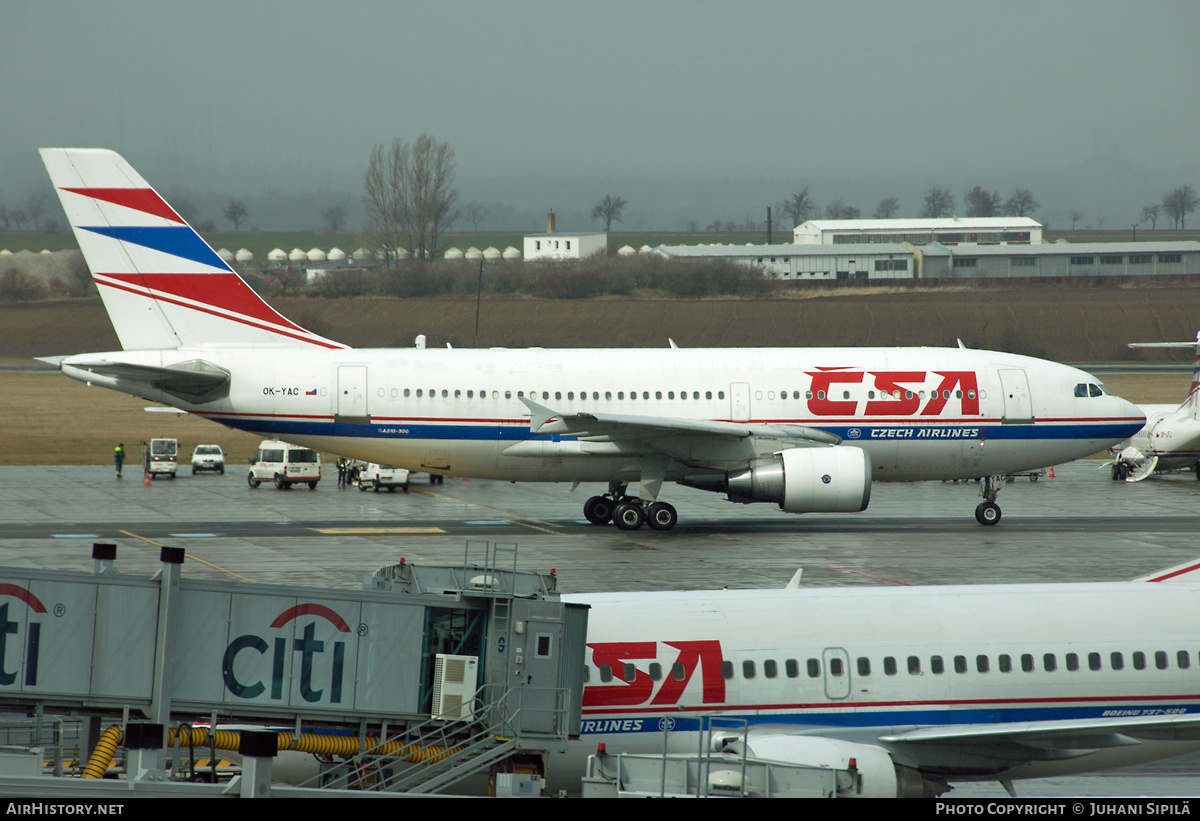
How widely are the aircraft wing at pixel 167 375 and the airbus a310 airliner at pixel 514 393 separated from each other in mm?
71

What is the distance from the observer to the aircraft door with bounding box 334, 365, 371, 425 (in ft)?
131

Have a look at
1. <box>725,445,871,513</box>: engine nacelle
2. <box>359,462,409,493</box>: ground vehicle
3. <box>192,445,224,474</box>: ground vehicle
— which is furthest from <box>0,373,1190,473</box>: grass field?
<box>725,445,871,513</box>: engine nacelle

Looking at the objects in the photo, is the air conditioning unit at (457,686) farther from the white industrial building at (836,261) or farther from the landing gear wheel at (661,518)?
→ the white industrial building at (836,261)

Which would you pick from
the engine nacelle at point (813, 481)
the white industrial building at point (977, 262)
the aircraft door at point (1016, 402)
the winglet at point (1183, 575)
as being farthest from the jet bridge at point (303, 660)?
the white industrial building at point (977, 262)

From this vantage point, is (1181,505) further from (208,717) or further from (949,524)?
(208,717)

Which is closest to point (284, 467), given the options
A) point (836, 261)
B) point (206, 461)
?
point (206, 461)

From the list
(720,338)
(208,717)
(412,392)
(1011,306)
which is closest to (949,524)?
(412,392)

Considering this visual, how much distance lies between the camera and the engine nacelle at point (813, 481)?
3750cm

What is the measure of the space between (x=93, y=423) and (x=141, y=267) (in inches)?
1762

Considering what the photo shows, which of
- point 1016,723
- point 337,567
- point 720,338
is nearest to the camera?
point 1016,723

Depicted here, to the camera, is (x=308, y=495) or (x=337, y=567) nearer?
(x=337, y=567)

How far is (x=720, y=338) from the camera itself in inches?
5325

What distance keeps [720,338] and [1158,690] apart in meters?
119
